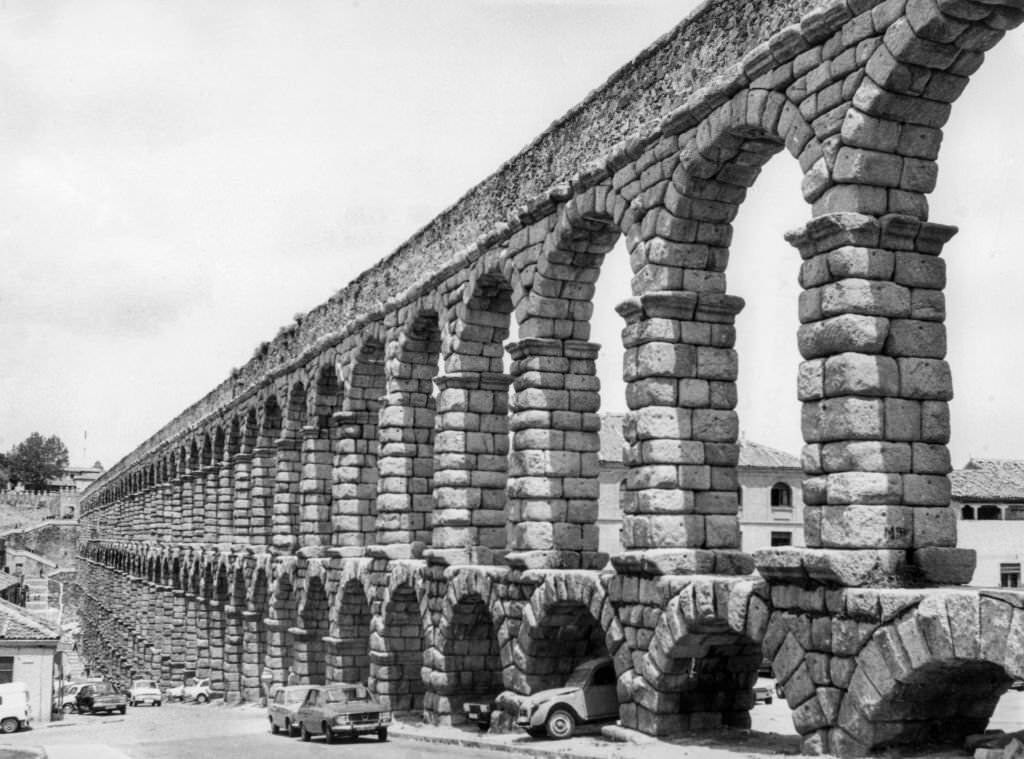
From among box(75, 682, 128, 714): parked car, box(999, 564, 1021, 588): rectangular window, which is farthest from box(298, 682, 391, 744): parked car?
box(999, 564, 1021, 588): rectangular window

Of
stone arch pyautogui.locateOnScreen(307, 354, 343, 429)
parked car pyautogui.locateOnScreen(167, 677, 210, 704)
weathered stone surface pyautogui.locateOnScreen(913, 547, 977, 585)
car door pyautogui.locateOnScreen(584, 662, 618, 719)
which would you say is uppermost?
stone arch pyautogui.locateOnScreen(307, 354, 343, 429)

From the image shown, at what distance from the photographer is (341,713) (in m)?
22.0

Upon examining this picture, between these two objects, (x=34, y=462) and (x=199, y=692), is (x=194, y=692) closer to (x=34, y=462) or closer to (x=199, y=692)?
(x=199, y=692)

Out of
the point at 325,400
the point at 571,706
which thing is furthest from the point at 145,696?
the point at 571,706

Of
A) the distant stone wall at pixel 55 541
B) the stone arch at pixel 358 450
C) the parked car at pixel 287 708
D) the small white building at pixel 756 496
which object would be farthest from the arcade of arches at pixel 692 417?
the distant stone wall at pixel 55 541

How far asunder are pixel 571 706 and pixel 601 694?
472mm

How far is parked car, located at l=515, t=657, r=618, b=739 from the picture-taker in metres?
17.6

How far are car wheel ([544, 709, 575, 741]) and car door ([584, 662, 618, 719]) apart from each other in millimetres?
262

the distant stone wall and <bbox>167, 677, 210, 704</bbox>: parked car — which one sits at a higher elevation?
the distant stone wall

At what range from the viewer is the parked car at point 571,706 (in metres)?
17.6

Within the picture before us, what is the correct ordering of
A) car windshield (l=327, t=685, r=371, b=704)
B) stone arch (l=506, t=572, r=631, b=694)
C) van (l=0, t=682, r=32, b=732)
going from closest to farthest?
stone arch (l=506, t=572, r=631, b=694) → car windshield (l=327, t=685, r=371, b=704) → van (l=0, t=682, r=32, b=732)

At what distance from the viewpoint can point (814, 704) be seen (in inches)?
505

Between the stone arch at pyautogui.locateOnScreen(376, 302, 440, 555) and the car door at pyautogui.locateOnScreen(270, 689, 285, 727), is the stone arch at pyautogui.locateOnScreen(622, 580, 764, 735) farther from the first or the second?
the car door at pyautogui.locateOnScreen(270, 689, 285, 727)

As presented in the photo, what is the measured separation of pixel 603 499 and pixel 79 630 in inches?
2051
